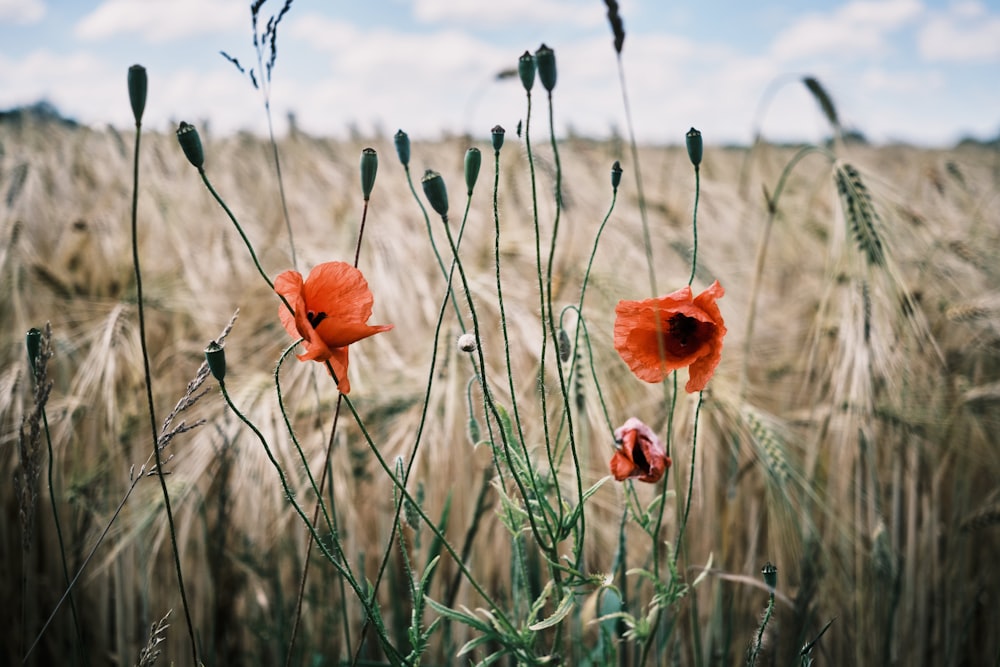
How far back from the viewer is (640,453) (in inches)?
25.3

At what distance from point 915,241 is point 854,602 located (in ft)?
2.53

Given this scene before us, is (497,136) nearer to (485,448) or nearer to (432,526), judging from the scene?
(432,526)

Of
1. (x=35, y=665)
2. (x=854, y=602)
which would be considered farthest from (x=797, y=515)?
(x=35, y=665)

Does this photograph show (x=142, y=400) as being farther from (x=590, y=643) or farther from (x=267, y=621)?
(x=590, y=643)

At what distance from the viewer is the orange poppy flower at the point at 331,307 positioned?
507 mm

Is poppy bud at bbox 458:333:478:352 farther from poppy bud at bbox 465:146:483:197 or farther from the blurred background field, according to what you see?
the blurred background field

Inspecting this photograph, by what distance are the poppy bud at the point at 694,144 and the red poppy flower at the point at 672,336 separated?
4.1 inches

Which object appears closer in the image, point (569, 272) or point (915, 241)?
point (569, 272)

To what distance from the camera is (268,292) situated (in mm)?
1652

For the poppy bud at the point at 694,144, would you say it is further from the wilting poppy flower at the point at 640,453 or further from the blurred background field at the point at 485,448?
the blurred background field at the point at 485,448

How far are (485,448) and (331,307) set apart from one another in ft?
2.08

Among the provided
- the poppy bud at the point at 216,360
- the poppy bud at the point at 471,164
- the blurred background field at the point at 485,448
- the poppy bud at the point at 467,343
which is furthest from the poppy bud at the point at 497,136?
the blurred background field at the point at 485,448

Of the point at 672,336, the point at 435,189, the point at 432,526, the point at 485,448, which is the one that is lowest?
the point at 485,448

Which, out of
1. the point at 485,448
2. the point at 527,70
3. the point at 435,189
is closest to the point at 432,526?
the point at 435,189
